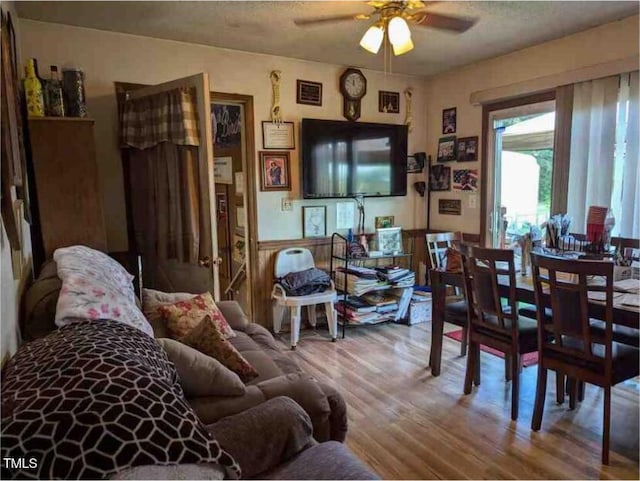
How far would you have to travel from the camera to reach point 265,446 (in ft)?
4.37

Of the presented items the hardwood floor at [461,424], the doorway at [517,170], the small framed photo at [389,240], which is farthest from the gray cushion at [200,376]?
the doorway at [517,170]

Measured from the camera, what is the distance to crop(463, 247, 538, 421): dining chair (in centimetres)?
240

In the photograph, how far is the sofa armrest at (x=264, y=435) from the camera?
51.2 inches

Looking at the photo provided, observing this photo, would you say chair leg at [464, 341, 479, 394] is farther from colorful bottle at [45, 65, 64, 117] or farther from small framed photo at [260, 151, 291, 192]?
colorful bottle at [45, 65, 64, 117]

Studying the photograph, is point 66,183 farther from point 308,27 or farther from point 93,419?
point 93,419

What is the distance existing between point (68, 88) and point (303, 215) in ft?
6.91

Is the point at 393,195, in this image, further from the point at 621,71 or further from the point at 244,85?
the point at 621,71

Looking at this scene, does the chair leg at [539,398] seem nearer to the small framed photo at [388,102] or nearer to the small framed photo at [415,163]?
the small framed photo at [415,163]

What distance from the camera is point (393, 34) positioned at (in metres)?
2.38

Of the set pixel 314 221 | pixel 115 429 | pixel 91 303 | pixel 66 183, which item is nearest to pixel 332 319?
pixel 314 221

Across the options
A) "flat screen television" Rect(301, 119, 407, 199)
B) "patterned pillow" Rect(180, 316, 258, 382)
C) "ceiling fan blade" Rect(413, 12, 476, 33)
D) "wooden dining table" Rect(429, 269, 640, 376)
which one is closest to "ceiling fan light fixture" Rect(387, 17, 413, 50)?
"ceiling fan blade" Rect(413, 12, 476, 33)

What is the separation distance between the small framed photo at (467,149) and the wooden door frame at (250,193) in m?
2.03

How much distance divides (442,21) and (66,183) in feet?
7.71

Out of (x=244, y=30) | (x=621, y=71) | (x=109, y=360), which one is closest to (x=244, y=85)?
(x=244, y=30)
